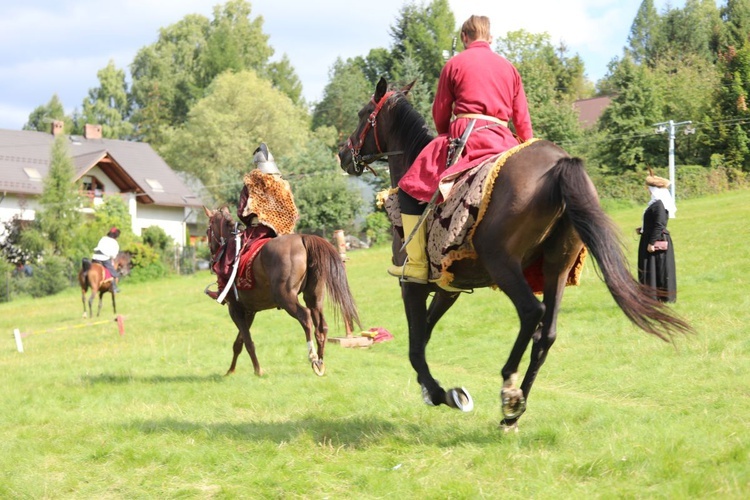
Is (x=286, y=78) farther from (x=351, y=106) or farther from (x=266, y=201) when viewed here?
(x=266, y=201)

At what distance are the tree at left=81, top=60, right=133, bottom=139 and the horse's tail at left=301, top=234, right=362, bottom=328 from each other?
70.0 meters

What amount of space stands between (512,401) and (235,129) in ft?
194

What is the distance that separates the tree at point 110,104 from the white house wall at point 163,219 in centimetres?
2104

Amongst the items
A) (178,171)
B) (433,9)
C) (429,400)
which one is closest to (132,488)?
(429,400)

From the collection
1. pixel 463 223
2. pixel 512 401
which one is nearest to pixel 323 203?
pixel 463 223

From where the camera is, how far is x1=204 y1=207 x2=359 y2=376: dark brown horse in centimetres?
1183

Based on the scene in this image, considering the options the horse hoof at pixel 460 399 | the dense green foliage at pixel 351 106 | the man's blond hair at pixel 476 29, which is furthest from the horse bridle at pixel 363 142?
the dense green foliage at pixel 351 106

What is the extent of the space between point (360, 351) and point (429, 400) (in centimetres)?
824

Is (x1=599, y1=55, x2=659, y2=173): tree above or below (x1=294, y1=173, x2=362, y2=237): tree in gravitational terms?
above

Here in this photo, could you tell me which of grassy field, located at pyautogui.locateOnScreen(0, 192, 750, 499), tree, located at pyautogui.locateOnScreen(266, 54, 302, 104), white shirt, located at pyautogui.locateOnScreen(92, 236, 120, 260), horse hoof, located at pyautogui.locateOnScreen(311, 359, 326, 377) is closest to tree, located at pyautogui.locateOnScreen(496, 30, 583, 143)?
tree, located at pyautogui.locateOnScreen(266, 54, 302, 104)

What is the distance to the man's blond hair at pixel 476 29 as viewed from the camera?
22.5 ft

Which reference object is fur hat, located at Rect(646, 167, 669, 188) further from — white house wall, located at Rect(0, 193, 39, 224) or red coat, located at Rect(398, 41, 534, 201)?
white house wall, located at Rect(0, 193, 39, 224)

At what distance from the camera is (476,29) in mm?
6836

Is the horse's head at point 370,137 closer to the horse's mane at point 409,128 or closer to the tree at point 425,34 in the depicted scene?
the horse's mane at point 409,128
